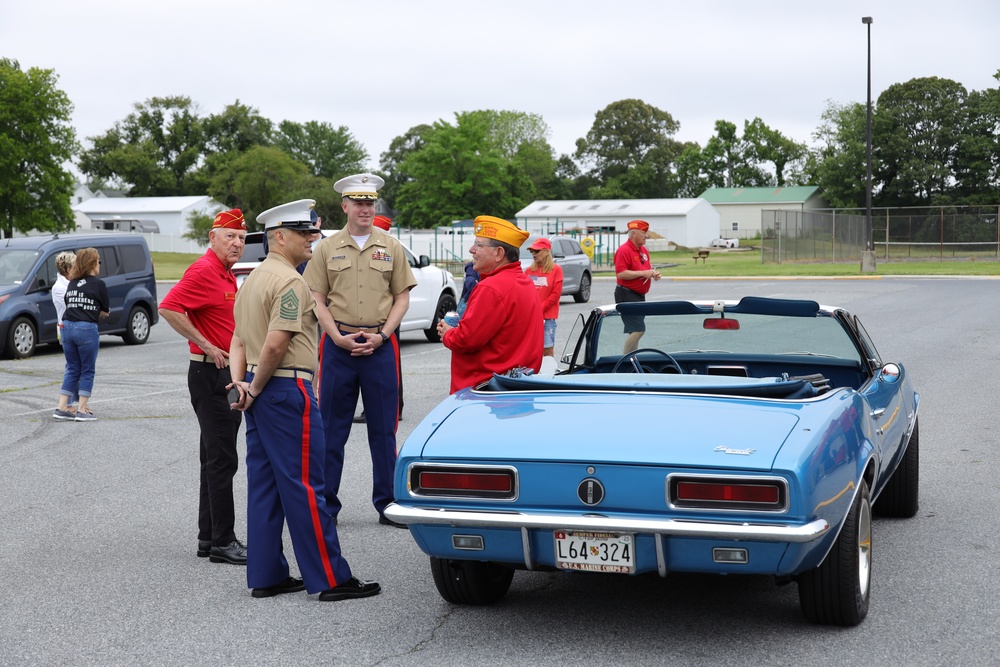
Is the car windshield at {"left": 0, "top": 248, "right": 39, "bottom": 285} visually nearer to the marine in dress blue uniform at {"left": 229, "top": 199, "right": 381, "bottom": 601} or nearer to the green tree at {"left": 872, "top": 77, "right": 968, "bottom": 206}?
the marine in dress blue uniform at {"left": 229, "top": 199, "right": 381, "bottom": 601}

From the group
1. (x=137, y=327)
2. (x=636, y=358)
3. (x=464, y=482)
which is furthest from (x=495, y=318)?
(x=137, y=327)

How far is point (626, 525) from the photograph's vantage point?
4.12 meters

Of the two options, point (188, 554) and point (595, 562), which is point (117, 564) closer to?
point (188, 554)

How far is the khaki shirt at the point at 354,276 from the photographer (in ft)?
21.4

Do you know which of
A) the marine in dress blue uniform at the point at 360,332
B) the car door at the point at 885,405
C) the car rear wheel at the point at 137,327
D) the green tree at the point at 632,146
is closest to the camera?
the car door at the point at 885,405

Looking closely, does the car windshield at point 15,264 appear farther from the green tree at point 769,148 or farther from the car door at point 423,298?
the green tree at point 769,148

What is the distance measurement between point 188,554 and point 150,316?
14917 mm

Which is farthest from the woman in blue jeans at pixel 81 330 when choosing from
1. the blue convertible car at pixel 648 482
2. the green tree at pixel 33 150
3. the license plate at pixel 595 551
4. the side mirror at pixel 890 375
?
the green tree at pixel 33 150

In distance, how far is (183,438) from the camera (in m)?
9.88

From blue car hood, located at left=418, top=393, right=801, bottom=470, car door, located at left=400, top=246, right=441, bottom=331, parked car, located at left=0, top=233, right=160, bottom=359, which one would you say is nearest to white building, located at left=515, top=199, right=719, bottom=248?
parked car, located at left=0, top=233, right=160, bottom=359

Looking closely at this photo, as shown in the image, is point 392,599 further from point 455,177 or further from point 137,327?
point 455,177

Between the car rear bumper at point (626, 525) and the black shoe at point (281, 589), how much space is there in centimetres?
114

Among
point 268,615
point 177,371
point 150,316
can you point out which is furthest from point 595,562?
point 150,316

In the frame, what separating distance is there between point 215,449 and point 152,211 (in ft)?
318
